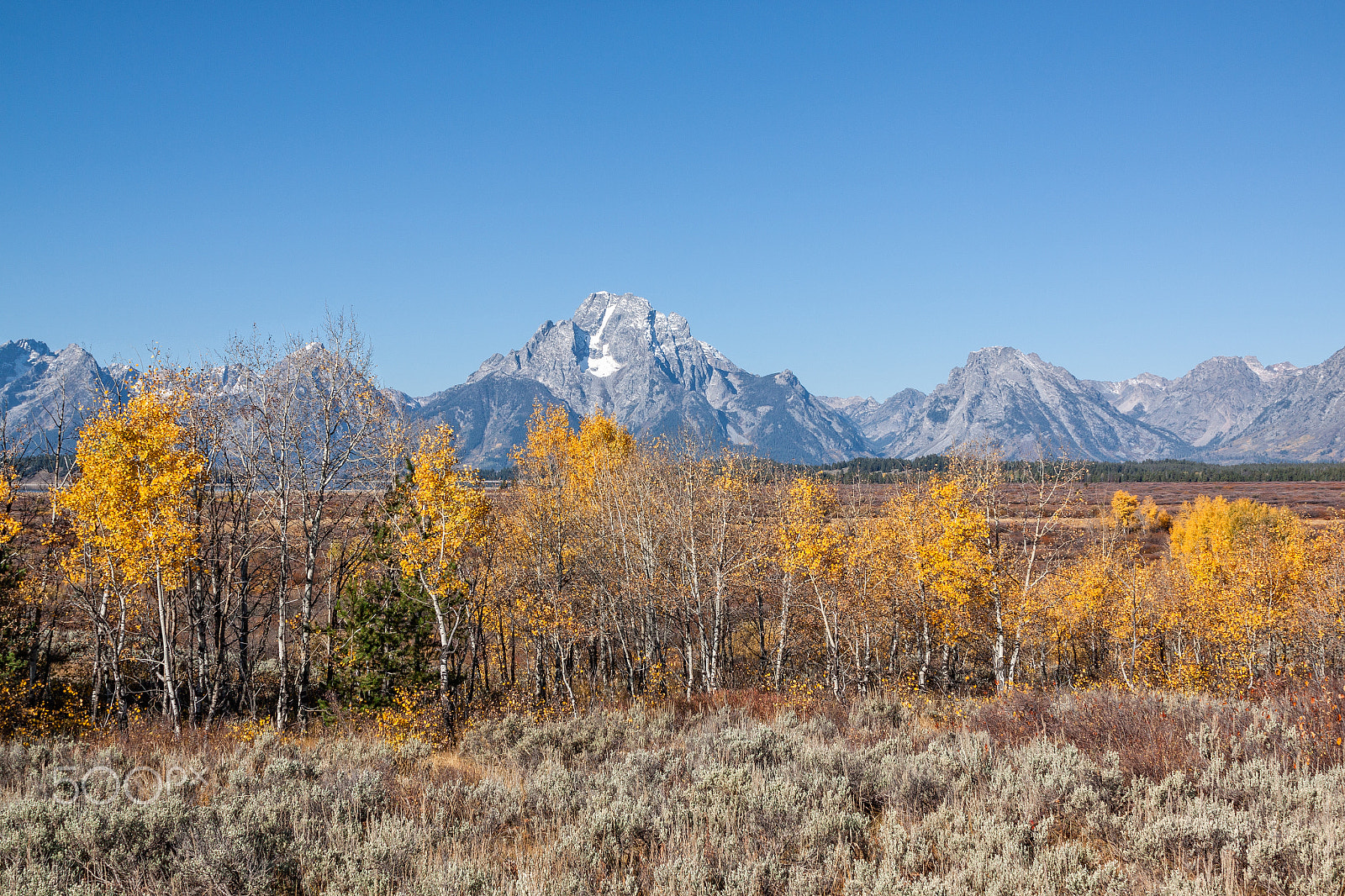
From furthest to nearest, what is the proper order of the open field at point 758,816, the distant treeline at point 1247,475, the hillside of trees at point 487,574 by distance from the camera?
1. the distant treeline at point 1247,475
2. the hillside of trees at point 487,574
3. the open field at point 758,816

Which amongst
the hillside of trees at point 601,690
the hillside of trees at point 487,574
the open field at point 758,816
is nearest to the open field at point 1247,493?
the hillside of trees at point 487,574

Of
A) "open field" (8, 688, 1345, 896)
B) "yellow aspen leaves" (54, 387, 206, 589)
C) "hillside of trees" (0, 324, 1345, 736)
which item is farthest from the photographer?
"hillside of trees" (0, 324, 1345, 736)

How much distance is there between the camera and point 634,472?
2350 cm

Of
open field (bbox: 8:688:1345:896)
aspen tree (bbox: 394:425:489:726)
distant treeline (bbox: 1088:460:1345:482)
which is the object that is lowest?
distant treeline (bbox: 1088:460:1345:482)

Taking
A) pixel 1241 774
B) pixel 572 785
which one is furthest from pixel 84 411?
pixel 1241 774

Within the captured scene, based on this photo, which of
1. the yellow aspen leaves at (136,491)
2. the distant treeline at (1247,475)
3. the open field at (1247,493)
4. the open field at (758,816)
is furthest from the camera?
the distant treeline at (1247,475)

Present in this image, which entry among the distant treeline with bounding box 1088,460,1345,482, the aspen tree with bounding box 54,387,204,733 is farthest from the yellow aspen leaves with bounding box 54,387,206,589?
the distant treeline with bounding box 1088,460,1345,482

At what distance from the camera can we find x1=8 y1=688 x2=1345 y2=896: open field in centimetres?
472

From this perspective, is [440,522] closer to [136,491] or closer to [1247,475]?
[136,491]

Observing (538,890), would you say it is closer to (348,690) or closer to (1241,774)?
(1241,774)

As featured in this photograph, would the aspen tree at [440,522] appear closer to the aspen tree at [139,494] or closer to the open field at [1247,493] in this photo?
the aspen tree at [139,494]

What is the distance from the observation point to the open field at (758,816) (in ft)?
15.5

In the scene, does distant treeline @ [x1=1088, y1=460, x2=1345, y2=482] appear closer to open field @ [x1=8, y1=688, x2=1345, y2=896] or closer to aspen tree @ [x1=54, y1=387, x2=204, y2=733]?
open field @ [x1=8, y1=688, x2=1345, y2=896]

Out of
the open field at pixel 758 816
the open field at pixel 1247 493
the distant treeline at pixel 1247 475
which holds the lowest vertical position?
the open field at pixel 1247 493
